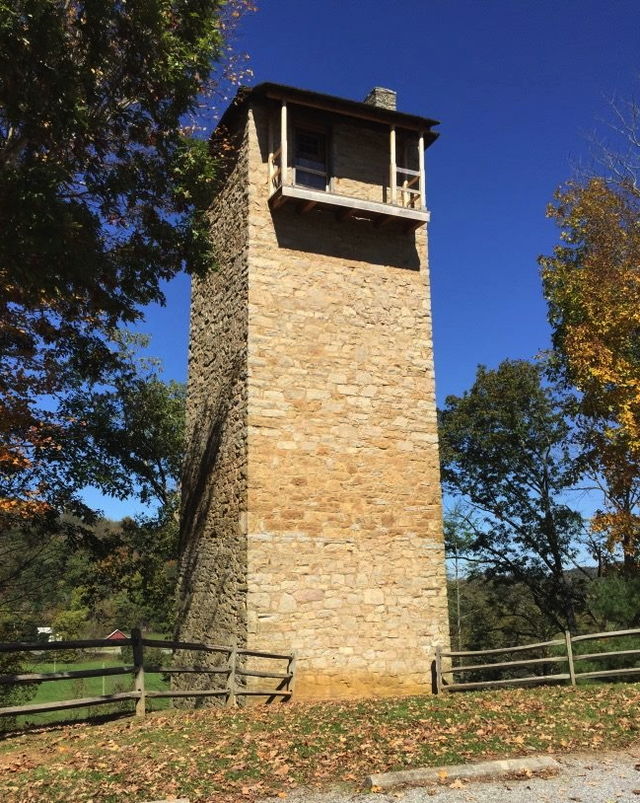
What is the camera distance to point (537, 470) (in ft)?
80.2

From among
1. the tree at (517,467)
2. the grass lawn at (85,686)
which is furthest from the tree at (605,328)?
the grass lawn at (85,686)

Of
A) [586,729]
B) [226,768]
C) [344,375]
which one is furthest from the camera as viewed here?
[344,375]

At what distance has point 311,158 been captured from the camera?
13.4 meters

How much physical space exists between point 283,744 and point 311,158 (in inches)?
409

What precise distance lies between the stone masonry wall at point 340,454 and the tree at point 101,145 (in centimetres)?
197

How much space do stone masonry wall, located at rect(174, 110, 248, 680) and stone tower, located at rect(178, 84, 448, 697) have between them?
56 millimetres

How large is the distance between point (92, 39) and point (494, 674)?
2378cm

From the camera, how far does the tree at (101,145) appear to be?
8242 mm

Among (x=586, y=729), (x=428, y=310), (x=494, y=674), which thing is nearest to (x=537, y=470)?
(x=494, y=674)

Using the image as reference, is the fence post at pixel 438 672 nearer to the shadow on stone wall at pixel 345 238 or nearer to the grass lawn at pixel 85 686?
the shadow on stone wall at pixel 345 238

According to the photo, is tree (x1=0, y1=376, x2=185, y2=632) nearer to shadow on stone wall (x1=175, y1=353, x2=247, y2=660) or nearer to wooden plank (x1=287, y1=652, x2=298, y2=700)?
shadow on stone wall (x1=175, y1=353, x2=247, y2=660)

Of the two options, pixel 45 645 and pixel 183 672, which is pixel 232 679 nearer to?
pixel 183 672

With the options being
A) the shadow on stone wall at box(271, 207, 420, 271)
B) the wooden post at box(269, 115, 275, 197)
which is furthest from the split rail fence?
the wooden post at box(269, 115, 275, 197)

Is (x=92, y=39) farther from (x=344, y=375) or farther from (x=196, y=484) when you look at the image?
(x=196, y=484)
